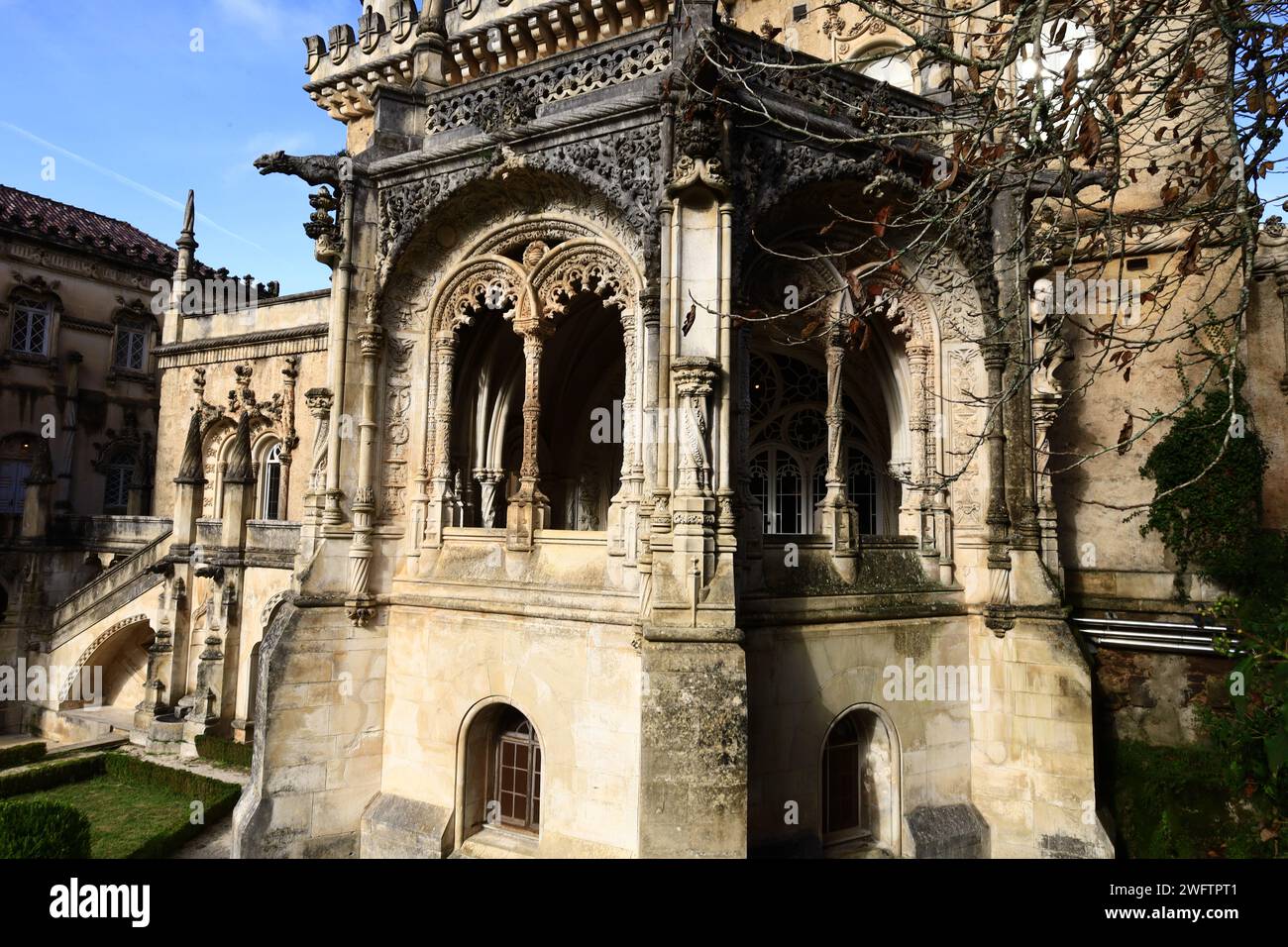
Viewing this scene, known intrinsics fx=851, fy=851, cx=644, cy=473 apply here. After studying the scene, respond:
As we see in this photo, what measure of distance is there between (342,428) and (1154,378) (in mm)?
11609

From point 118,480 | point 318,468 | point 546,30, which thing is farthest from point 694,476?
point 118,480

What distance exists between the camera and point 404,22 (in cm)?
1784

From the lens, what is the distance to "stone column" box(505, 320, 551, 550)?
10094 mm

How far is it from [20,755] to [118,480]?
549 inches

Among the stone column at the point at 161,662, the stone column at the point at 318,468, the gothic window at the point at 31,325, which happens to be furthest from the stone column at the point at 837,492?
the gothic window at the point at 31,325

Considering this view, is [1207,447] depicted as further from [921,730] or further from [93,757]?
[93,757]

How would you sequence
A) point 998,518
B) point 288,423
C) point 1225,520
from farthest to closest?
point 288,423
point 1225,520
point 998,518

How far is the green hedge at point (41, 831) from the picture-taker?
9820mm

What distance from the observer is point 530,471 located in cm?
1021

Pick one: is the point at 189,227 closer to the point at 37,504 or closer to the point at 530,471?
the point at 37,504

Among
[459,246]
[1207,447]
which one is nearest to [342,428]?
[459,246]

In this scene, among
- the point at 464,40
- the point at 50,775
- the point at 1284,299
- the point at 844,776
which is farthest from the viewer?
the point at 50,775

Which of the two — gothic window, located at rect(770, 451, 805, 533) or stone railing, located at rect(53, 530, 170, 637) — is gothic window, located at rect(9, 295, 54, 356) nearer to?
stone railing, located at rect(53, 530, 170, 637)

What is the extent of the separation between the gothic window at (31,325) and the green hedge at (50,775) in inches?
667
